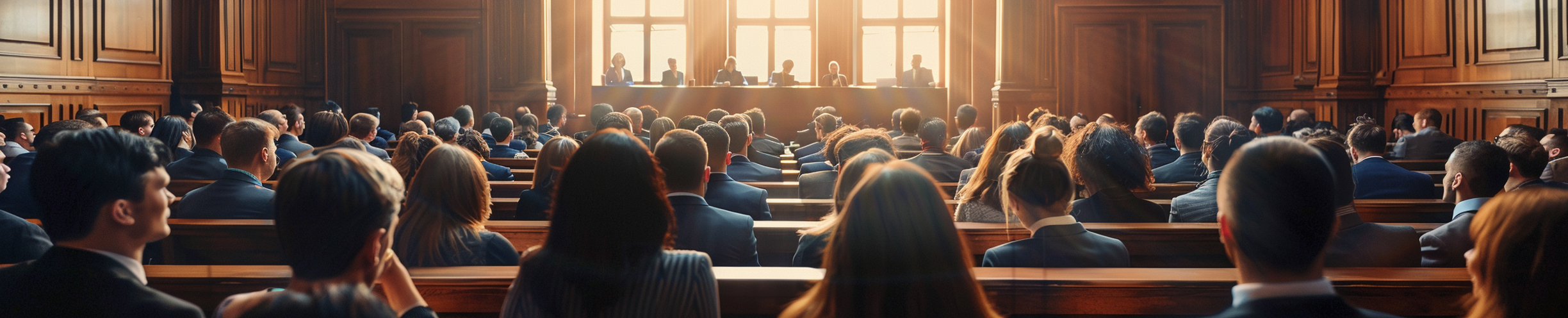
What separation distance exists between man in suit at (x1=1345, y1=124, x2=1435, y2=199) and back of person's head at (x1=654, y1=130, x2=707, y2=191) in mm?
2684

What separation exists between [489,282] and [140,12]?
780 centimetres

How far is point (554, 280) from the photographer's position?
1375 mm

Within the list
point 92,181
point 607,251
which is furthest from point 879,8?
point 92,181

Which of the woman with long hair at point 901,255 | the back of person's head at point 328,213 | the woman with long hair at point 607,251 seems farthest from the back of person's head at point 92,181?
the woman with long hair at point 901,255


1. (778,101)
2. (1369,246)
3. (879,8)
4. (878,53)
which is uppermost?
(879,8)

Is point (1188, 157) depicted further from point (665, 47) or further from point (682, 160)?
point (665, 47)

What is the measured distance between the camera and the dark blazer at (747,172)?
4398 millimetres

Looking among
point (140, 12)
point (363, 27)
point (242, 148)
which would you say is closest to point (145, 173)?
point (242, 148)

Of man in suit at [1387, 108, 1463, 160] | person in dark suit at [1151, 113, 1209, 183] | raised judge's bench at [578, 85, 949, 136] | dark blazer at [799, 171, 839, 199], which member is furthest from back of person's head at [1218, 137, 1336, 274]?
raised judge's bench at [578, 85, 949, 136]

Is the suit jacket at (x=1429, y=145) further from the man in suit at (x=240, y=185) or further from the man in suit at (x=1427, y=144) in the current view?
the man in suit at (x=240, y=185)

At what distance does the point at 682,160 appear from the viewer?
2.54 metres

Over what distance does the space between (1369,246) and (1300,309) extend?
1.50m

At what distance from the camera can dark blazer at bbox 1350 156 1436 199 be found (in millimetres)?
3766

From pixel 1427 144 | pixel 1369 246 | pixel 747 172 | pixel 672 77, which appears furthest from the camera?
pixel 672 77
